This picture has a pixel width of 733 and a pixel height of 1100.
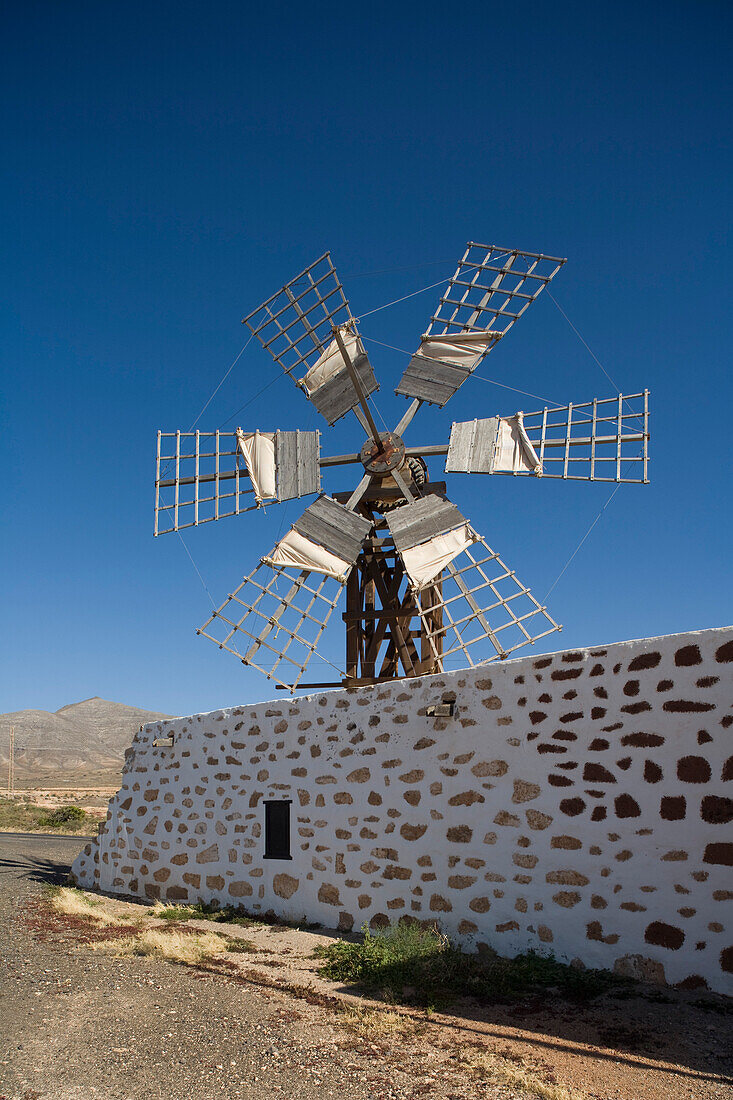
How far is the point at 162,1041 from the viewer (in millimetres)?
4191

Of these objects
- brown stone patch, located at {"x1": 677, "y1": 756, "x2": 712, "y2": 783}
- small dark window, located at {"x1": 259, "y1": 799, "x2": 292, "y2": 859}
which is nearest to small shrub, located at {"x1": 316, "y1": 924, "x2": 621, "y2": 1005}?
brown stone patch, located at {"x1": 677, "y1": 756, "x2": 712, "y2": 783}

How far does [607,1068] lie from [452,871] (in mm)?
2498

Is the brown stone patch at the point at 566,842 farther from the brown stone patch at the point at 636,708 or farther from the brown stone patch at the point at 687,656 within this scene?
the brown stone patch at the point at 687,656

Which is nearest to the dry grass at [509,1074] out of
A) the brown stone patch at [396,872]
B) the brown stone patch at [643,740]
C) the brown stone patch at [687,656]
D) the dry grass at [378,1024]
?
the dry grass at [378,1024]

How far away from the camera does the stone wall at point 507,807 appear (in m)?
5.01

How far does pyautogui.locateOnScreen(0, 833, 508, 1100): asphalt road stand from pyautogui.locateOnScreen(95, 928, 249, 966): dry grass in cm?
17

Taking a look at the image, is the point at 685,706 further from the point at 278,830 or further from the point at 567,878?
the point at 278,830

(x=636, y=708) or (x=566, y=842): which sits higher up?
(x=636, y=708)

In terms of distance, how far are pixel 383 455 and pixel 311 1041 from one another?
7773 mm

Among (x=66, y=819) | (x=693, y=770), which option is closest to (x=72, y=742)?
(x=66, y=819)

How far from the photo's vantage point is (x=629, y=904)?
5148mm

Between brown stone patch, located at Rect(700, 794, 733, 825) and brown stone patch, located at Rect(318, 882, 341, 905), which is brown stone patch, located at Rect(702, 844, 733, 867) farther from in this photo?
brown stone patch, located at Rect(318, 882, 341, 905)

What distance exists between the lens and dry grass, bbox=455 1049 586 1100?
3438mm

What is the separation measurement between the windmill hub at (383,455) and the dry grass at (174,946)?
6.17m
